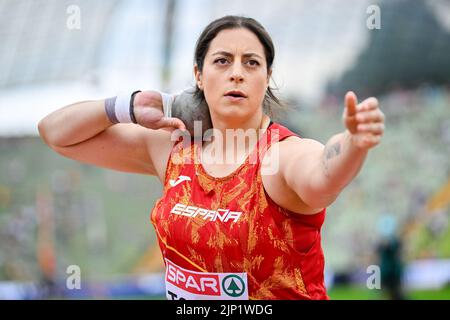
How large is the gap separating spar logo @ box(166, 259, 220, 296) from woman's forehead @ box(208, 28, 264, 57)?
0.98 m

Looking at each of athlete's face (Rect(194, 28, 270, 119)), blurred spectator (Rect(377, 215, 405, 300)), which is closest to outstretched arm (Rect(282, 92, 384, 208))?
athlete's face (Rect(194, 28, 270, 119))

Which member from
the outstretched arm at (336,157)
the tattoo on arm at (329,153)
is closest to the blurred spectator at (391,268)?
the outstretched arm at (336,157)

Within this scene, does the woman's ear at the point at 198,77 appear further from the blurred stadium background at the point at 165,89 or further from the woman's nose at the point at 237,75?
the blurred stadium background at the point at 165,89

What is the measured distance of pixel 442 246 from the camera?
1664cm

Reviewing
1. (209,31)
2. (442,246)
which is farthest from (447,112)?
(209,31)

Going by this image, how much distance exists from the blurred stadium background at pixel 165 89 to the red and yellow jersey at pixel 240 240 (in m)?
12.6

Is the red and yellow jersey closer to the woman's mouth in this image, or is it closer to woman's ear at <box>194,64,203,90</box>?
the woman's mouth

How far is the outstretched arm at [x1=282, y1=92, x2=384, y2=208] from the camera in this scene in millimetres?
2652

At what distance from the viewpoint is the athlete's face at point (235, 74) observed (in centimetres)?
346

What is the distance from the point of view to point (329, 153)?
9.47ft

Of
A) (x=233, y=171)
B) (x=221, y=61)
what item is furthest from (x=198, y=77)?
(x=233, y=171)

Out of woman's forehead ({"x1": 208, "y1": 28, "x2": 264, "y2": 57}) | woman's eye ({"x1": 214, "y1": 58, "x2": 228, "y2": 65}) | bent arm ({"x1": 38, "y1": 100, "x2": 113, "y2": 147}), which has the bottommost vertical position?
bent arm ({"x1": 38, "y1": 100, "x2": 113, "y2": 147})

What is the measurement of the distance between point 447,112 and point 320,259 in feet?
51.2
